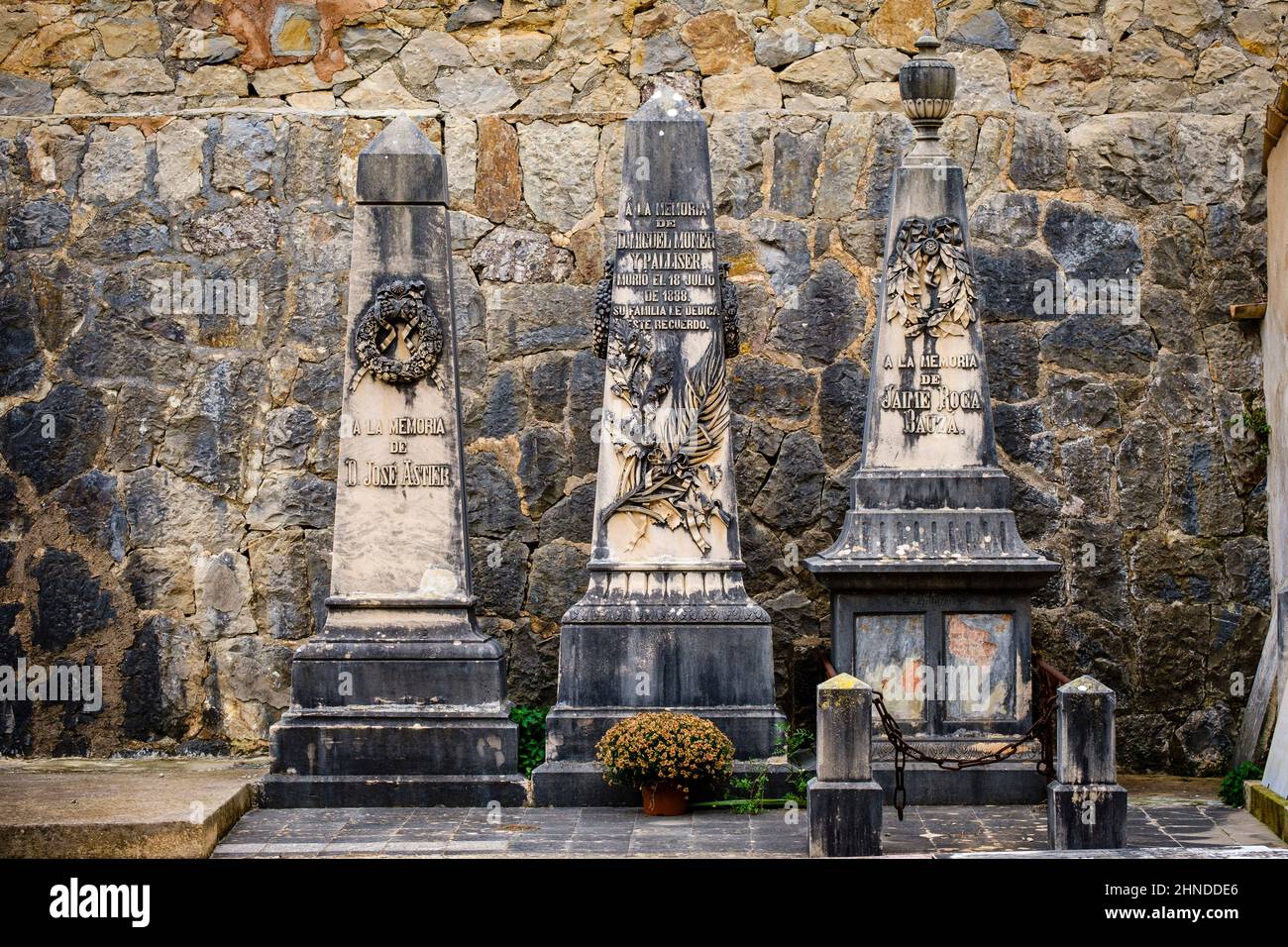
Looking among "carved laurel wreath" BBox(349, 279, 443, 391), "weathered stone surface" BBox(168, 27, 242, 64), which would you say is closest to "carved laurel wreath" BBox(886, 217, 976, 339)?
"carved laurel wreath" BBox(349, 279, 443, 391)

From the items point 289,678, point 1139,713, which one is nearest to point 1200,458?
point 1139,713

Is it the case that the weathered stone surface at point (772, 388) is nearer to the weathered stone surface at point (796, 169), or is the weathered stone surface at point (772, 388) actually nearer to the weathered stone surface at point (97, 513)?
the weathered stone surface at point (796, 169)

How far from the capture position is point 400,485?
422 inches

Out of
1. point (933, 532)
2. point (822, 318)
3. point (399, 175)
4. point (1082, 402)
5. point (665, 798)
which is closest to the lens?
point (665, 798)

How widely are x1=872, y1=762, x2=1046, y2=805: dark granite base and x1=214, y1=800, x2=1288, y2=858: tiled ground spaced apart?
77 mm

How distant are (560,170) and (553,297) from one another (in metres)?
0.84

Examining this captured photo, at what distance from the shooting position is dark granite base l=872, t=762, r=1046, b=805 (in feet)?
33.8

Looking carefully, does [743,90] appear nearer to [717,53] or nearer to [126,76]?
[717,53]

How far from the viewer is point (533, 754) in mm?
10867

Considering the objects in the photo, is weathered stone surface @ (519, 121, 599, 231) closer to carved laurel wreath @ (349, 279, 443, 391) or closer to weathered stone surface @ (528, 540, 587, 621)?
carved laurel wreath @ (349, 279, 443, 391)

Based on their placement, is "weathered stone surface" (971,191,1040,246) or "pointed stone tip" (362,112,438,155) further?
"weathered stone surface" (971,191,1040,246)

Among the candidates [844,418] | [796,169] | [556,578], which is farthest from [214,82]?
[844,418]

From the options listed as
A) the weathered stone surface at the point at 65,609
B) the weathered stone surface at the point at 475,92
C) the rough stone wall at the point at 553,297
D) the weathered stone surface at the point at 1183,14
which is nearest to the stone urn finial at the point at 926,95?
the rough stone wall at the point at 553,297

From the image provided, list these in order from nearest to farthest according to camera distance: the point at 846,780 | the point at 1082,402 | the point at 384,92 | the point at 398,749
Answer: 1. the point at 846,780
2. the point at 398,749
3. the point at 1082,402
4. the point at 384,92
